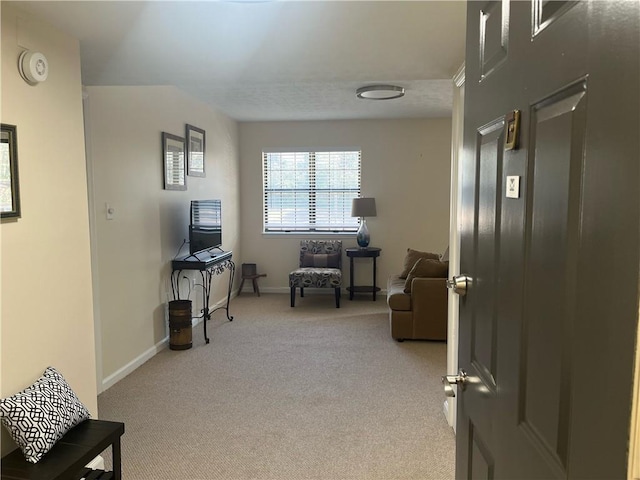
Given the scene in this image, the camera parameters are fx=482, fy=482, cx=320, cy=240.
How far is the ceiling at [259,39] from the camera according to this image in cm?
186

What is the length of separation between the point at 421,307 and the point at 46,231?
334 centimetres

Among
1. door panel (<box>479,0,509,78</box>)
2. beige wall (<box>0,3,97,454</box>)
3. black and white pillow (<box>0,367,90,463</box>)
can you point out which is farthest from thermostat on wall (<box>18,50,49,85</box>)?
door panel (<box>479,0,509,78</box>)

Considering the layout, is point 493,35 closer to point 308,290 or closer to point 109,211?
point 109,211

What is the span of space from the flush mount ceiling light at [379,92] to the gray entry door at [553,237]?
332 cm

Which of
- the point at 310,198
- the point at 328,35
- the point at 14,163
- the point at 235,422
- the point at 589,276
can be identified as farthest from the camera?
the point at 310,198

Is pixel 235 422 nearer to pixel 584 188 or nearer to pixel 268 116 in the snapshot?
pixel 584 188

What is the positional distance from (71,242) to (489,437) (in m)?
1.98

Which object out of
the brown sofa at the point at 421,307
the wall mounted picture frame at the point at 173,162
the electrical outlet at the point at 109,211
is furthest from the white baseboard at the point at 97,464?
the brown sofa at the point at 421,307

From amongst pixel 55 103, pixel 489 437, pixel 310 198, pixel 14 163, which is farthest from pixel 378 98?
pixel 489 437

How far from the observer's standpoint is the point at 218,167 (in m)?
5.89

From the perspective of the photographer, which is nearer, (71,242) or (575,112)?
(575,112)

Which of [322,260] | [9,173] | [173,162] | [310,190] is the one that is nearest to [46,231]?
[9,173]

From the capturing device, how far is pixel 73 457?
5.98 feet

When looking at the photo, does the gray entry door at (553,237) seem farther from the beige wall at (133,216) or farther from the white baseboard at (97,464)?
the beige wall at (133,216)
